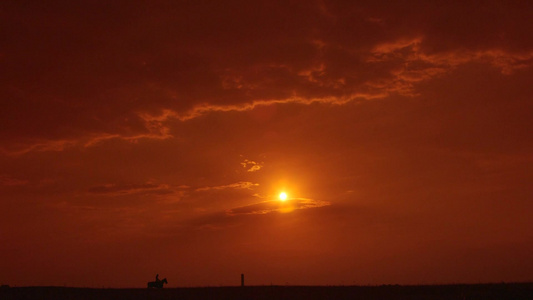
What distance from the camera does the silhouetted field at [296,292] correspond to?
4084 centimetres

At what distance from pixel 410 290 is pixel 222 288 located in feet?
47.4

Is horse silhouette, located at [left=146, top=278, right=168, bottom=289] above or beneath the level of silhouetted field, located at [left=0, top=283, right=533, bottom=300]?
above

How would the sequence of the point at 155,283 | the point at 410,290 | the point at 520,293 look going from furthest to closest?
1. the point at 155,283
2. the point at 410,290
3. the point at 520,293

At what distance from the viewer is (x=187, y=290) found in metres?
45.0

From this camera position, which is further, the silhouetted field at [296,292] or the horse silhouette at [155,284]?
the horse silhouette at [155,284]

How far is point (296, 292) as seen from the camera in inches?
1694

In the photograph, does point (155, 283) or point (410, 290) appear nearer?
point (410, 290)

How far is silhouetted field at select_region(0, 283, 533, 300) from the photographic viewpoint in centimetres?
4084

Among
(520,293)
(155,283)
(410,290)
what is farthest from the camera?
(155,283)

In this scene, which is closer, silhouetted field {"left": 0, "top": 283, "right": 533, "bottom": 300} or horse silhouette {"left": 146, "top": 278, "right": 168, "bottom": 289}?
silhouetted field {"left": 0, "top": 283, "right": 533, "bottom": 300}

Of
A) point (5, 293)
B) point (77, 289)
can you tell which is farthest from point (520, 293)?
point (5, 293)

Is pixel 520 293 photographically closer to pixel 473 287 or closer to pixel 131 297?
pixel 473 287

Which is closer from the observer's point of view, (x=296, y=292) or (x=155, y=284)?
(x=296, y=292)

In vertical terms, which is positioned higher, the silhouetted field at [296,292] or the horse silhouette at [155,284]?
the horse silhouette at [155,284]
